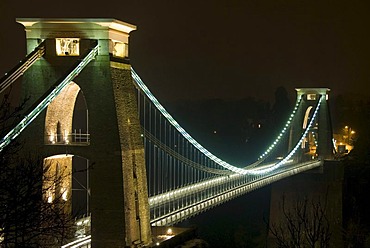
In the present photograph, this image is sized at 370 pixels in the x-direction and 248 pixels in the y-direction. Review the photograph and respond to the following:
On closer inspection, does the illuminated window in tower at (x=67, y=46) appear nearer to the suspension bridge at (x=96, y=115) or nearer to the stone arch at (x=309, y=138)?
the suspension bridge at (x=96, y=115)

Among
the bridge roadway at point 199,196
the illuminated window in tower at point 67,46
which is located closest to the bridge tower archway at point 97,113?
the illuminated window in tower at point 67,46

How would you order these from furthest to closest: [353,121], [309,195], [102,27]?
[353,121] → [309,195] → [102,27]

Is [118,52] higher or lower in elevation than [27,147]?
higher

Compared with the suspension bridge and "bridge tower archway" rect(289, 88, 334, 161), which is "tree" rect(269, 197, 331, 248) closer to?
the suspension bridge

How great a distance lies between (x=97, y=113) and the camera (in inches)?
608

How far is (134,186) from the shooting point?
15930 mm

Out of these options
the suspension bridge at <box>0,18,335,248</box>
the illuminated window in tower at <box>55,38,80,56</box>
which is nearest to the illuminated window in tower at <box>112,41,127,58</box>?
the suspension bridge at <box>0,18,335,248</box>

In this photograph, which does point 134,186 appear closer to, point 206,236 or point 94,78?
point 94,78

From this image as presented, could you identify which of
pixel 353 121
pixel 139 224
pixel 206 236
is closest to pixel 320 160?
pixel 206 236

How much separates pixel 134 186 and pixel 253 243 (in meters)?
17.2

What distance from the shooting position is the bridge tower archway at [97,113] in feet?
49.8

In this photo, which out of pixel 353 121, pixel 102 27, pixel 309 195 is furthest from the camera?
pixel 353 121

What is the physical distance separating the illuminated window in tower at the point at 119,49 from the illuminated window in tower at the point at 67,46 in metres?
0.79

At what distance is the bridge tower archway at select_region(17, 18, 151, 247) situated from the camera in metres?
15.2
